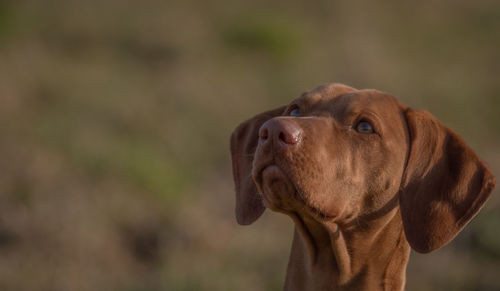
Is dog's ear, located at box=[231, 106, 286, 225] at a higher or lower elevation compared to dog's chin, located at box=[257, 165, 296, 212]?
lower

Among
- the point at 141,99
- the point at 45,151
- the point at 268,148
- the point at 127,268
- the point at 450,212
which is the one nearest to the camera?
the point at 268,148

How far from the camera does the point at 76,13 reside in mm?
13102

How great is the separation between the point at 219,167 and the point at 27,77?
3.42 metres

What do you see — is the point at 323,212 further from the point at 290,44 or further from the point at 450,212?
the point at 290,44

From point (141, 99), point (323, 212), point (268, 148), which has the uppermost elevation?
point (268, 148)

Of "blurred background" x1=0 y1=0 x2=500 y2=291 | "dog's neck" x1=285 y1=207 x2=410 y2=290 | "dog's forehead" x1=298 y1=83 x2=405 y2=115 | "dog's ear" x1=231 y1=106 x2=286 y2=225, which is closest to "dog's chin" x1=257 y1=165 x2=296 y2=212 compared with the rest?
"dog's neck" x1=285 y1=207 x2=410 y2=290

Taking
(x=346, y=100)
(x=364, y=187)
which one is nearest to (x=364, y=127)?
(x=346, y=100)

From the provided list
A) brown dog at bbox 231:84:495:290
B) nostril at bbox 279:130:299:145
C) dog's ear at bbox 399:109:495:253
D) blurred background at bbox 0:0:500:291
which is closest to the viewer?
nostril at bbox 279:130:299:145

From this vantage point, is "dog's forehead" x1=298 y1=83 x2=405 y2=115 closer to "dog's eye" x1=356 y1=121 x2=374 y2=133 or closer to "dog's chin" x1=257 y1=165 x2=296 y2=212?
"dog's eye" x1=356 y1=121 x2=374 y2=133

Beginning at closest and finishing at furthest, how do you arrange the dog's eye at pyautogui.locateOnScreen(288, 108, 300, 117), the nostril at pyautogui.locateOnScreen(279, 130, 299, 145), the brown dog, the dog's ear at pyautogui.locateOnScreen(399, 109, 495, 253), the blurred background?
the nostril at pyautogui.locateOnScreen(279, 130, 299, 145)
the brown dog
the dog's ear at pyautogui.locateOnScreen(399, 109, 495, 253)
the dog's eye at pyautogui.locateOnScreen(288, 108, 300, 117)
the blurred background

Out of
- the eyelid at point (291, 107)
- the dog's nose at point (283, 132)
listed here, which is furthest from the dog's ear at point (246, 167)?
the dog's nose at point (283, 132)

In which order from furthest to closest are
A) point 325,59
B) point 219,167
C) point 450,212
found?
1. point 325,59
2. point 219,167
3. point 450,212

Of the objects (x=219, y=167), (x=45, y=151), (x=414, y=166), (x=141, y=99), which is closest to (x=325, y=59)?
(x=141, y=99)

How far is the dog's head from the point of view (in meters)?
3.06
